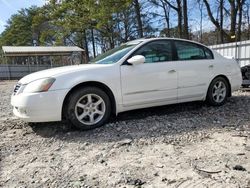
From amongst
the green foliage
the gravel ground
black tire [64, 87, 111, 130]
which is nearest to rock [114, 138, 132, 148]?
the gravel ground

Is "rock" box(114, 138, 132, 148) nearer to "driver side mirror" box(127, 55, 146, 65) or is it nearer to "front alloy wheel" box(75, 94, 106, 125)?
"front alloy wheel" box(75, 94, 106, 125)

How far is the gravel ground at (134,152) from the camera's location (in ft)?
9.12

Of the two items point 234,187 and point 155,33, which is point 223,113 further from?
point 155,33

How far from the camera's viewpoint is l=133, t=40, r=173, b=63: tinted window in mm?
5015

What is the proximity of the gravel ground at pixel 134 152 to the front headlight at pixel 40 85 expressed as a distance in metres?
0.72

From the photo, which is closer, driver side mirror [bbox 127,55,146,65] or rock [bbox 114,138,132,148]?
rock [bbox 114,138,132,148]

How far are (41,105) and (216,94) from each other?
360 cm

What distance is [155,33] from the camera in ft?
98.9

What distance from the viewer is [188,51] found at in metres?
5.57

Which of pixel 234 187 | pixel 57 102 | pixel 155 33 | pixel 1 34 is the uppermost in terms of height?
pixel 1 34

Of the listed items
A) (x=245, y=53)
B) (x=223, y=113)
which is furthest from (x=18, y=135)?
(x=245, y=53)

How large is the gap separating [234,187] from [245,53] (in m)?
9.01

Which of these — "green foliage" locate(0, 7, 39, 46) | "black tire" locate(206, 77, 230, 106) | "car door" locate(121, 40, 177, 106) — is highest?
"green foliage" locate(0, 7, 39, 46)

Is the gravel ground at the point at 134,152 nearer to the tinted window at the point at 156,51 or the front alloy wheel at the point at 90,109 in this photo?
the front alloy wheel at the point at 90,109
